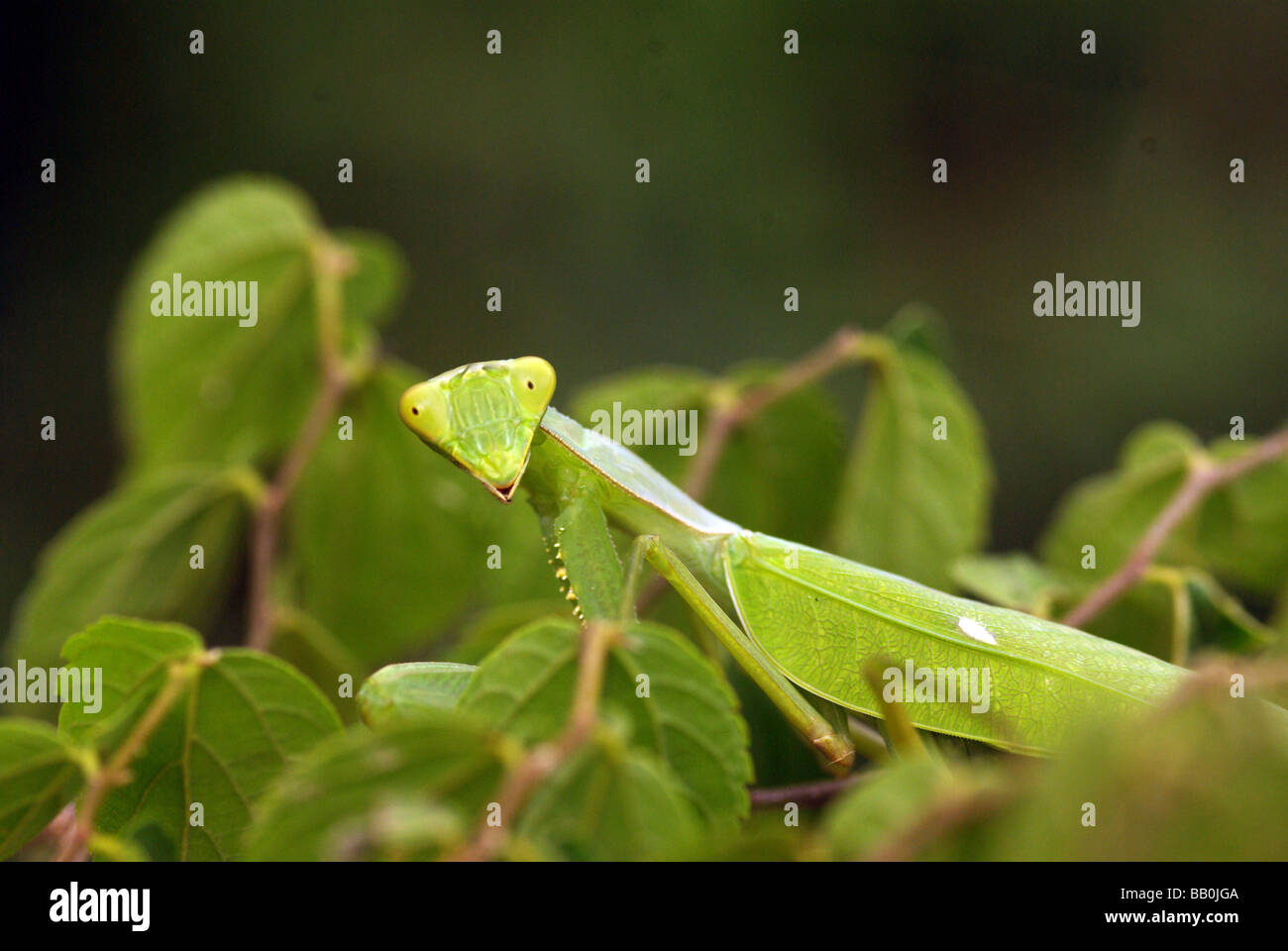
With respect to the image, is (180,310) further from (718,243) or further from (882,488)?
(718,243)

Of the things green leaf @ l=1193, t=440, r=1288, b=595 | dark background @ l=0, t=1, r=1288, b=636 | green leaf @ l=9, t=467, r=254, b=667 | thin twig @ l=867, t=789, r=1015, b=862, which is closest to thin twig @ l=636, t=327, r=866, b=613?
green leaf @ l=1193, t=440, r=1288, b=595

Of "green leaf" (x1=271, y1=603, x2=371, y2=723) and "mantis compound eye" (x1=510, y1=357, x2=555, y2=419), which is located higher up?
"mantis compound eye" (x1=510, y1=357, x2=555, y2=419)

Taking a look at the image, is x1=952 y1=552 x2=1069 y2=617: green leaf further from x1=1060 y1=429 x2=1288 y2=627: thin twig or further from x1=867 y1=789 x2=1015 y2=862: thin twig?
x1=867 y1=789 x2=1015 y2=862: thin twig

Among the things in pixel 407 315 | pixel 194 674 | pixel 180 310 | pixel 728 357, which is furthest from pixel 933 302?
pixel 194 674

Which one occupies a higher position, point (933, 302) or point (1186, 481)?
point (933, 302)
